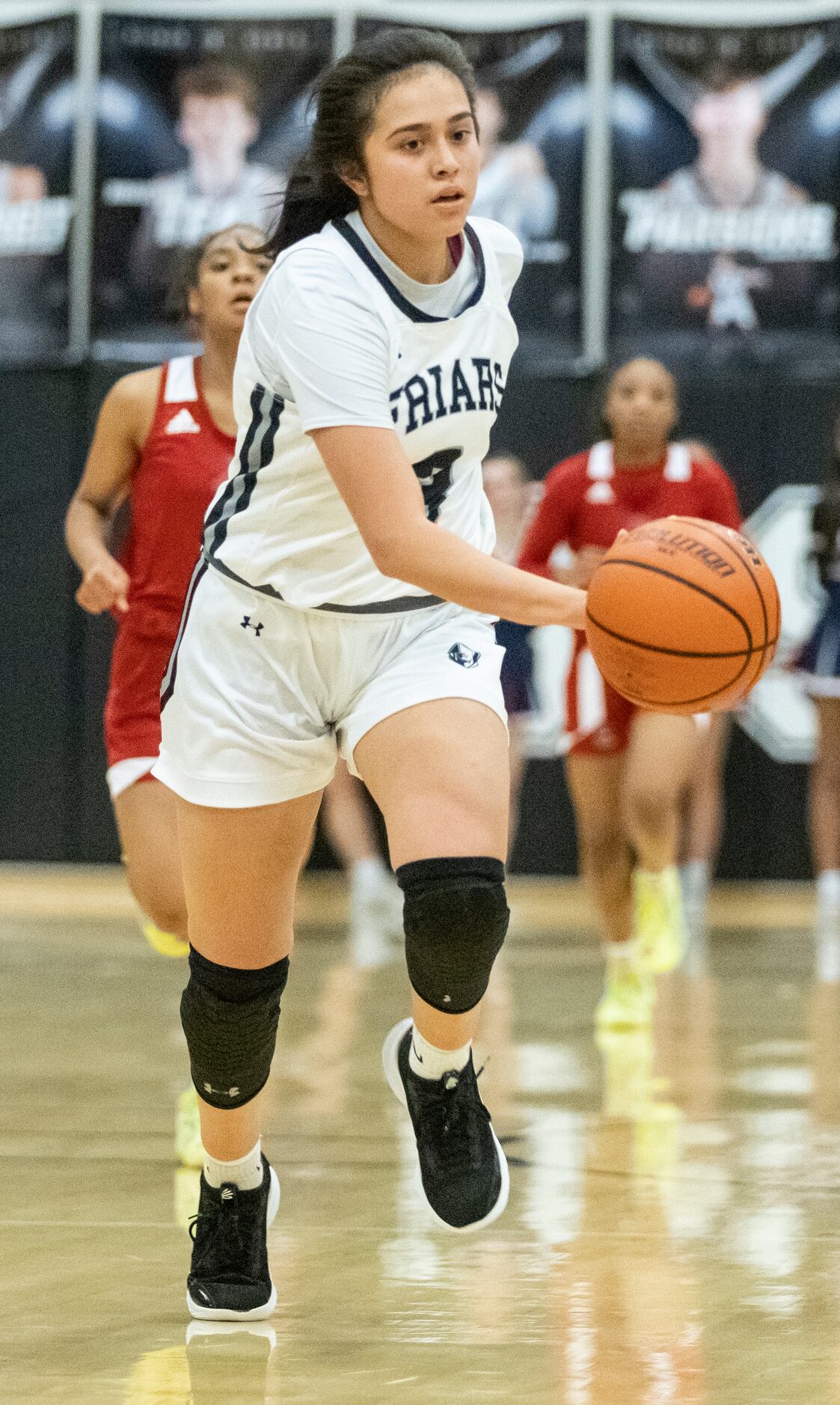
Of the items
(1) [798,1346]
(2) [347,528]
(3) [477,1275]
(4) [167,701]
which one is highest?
(2) [347,528]

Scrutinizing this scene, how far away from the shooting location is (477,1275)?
10.7 ft

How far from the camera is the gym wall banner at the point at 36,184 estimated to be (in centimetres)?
967

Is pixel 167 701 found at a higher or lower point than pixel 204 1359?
higher

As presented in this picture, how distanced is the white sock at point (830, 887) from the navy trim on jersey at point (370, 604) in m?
5.89

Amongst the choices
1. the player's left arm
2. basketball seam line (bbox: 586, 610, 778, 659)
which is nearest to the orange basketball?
basketball seam line (bbox: 586, 610, 778, 659)

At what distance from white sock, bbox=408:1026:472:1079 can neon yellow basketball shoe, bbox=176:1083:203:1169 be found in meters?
1.29

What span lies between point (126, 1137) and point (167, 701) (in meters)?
1.70

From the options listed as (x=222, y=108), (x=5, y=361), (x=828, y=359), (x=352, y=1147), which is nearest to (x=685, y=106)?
(x=828, y=359)

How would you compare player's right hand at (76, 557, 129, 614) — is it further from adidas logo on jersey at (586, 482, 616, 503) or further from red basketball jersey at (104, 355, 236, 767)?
adidas logo on jersey at (586, 482, 616, 503)

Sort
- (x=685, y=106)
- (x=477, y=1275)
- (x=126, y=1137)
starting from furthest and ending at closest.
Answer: (x=685, y=106) → (x=126, y=1137) → (x=477, y=1275)

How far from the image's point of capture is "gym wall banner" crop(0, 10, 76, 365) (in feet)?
31.7

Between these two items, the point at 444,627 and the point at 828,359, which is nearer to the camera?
the point at 444,627

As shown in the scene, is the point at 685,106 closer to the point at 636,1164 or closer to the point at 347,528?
the point at 636,1164

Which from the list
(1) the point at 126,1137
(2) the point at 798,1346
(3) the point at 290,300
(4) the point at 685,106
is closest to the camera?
(3) the point at 290,300
